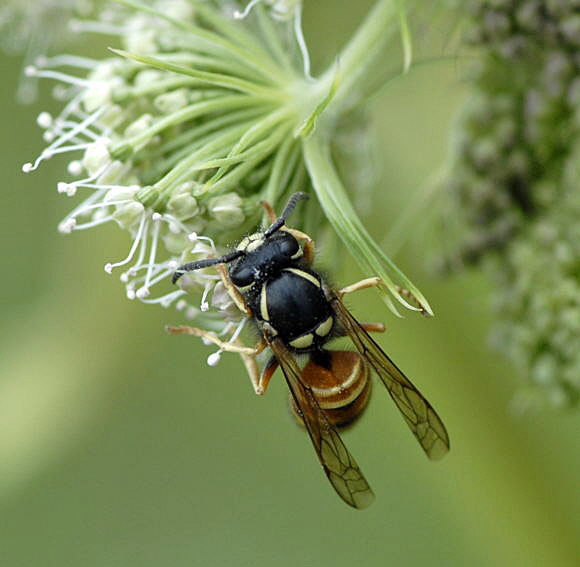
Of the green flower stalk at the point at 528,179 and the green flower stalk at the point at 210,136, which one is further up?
the green flower stalk at the point at 210,136

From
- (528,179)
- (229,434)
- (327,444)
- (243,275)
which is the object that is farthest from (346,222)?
(229,434)

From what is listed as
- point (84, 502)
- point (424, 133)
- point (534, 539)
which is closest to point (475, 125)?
point (424, 133)

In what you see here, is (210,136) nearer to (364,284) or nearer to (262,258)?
(262,258)

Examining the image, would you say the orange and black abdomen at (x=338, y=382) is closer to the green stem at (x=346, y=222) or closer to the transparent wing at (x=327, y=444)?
the transparent wing at (x=327, y=444)

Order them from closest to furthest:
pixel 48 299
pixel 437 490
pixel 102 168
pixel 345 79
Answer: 1. pixel 102 168
2. pixel 345 79
3. pixel 437 490
4. pixel 48 299

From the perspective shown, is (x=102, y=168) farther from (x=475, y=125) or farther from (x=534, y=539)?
(x=534, y=539)

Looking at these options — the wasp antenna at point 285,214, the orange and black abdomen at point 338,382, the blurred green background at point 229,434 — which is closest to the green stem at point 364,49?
the wasp antenna at point 285,214
